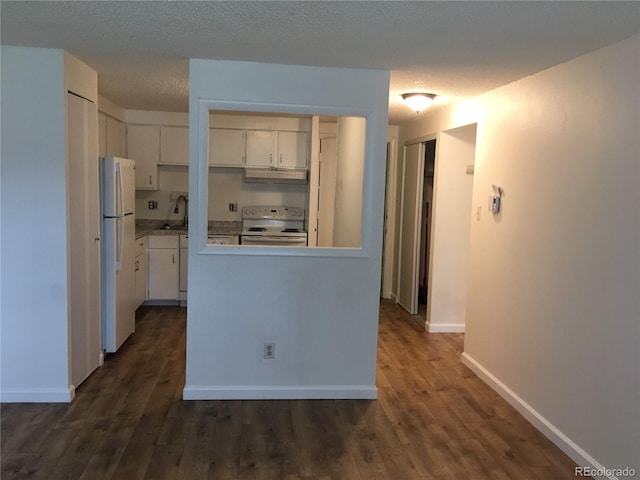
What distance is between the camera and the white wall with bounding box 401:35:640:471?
2.38m

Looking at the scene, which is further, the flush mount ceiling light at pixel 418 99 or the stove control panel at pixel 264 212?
the stove control panel at pixel 264 212

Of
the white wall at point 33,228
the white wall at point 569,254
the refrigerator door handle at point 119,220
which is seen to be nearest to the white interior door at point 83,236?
the white wall at point 33,228

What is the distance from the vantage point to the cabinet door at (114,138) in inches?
196

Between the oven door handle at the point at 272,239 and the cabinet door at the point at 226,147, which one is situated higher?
the cabinet door at the point at 226,147

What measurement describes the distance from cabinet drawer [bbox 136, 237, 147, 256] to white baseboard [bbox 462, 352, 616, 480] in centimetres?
338

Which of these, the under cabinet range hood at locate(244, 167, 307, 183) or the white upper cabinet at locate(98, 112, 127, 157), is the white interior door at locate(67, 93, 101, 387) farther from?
the under cabinet range hood at locate(244, 167, 307, 183)

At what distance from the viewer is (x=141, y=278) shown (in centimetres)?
535

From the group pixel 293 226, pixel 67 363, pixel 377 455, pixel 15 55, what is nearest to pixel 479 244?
pixel 377 455

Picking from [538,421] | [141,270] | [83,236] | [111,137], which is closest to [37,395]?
[83,236]

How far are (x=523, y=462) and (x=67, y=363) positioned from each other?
277cm

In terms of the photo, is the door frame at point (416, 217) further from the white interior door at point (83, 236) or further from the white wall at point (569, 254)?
the white interior door at point (83, 236)

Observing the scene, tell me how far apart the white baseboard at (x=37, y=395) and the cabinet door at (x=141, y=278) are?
2.04m

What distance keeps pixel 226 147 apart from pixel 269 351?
Answer: 3.02 m

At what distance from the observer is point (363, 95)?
325cm
